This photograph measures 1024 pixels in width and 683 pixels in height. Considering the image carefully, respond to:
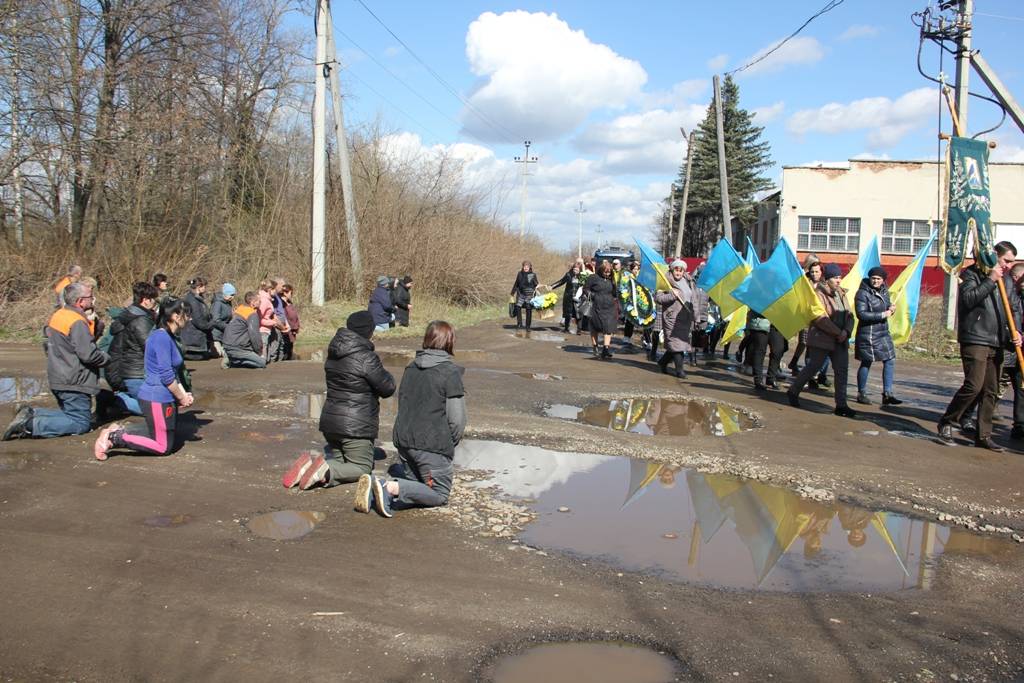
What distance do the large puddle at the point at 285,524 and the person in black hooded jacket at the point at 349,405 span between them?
552 mm

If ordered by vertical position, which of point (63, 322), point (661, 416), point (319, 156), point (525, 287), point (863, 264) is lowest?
point (661, 416)

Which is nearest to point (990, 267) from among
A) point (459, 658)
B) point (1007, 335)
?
point (1007, 335)

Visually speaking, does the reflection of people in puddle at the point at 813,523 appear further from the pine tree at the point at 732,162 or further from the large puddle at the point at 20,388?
the pine tree at the point at 732,162

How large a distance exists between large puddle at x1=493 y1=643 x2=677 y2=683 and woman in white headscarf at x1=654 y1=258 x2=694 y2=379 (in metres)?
9.62

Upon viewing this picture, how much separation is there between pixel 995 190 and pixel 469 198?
29757mm

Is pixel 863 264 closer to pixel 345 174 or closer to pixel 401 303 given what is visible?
pixel 401 303

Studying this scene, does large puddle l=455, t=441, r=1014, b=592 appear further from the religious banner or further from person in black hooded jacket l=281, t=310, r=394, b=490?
the religious banner

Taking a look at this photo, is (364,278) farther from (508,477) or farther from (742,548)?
(742,548)

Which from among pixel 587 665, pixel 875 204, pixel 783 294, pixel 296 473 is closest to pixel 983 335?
pixel 783 294

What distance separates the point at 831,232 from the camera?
140 ft

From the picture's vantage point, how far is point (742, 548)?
568 centimetres

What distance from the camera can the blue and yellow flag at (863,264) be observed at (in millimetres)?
13297

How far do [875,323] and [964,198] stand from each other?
135 inches

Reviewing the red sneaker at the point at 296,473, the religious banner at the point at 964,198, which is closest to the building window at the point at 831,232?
the religious banner at the point at 964,198
